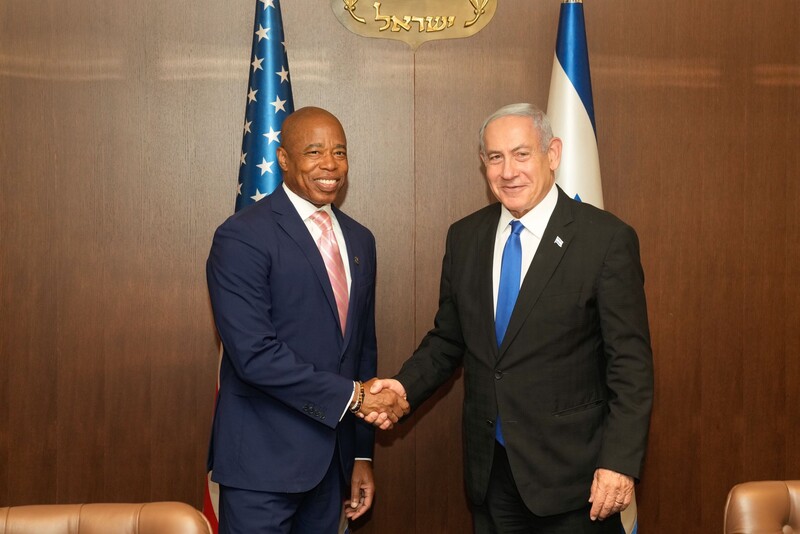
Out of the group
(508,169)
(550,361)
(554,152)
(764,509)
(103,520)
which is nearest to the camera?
(103,520)

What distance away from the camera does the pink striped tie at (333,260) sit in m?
2.77

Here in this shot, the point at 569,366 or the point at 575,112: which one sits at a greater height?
the point at 575,112

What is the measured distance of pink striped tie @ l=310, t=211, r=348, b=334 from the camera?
2.77 meters

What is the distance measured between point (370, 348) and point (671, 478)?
171 centimetres

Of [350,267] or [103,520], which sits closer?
[103,520]

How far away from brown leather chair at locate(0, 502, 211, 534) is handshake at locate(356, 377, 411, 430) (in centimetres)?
98

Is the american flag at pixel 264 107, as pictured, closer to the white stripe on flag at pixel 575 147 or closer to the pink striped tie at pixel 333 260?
the pink striped tie at pixel 333 260

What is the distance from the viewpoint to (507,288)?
2598 millimetres

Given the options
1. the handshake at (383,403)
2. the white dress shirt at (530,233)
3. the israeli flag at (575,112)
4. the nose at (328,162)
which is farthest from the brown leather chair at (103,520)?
the israeli flag at (575,112)

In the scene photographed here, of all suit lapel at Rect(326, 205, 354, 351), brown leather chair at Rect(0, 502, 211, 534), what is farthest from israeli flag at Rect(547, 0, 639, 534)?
brown leather chair at Rect(0, 502, 211, 534)

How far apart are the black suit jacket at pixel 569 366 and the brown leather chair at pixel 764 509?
0.45 meters

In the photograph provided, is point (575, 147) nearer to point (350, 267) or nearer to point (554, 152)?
point (554, 152)

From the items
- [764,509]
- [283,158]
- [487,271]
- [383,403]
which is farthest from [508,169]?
[764,509]

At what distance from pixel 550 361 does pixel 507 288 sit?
0.27 meters
